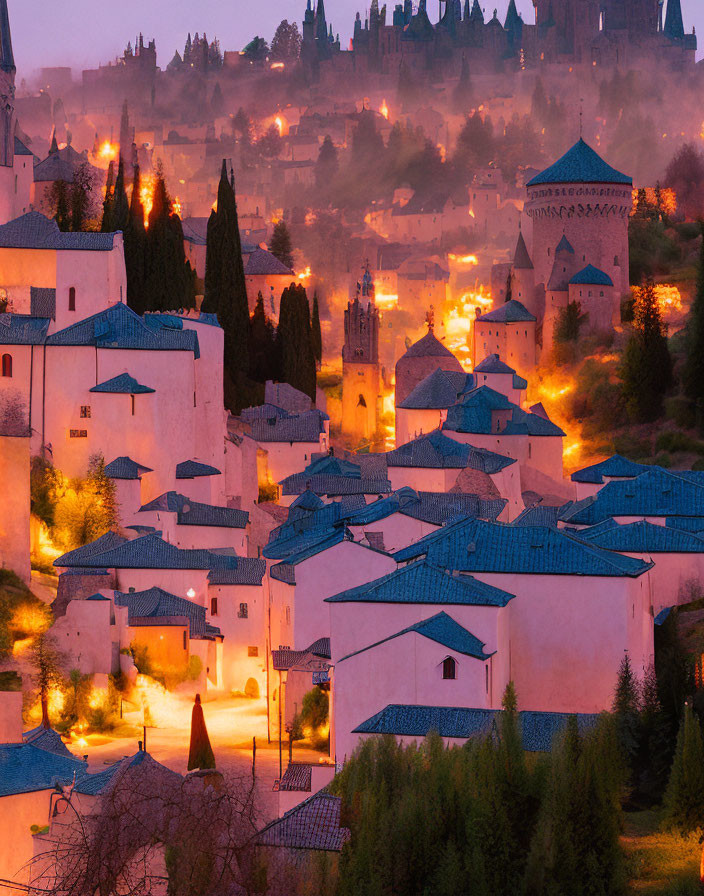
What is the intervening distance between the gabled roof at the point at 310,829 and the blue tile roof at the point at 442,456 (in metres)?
27.3

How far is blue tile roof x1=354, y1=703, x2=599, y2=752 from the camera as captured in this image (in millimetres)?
25141

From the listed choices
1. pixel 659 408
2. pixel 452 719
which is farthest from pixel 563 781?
pixel 659 408

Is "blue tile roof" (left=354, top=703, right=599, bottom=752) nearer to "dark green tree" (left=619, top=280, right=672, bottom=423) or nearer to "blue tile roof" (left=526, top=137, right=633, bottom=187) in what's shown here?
"dark green tree" (left=619, top=280, right=672, bottom=423)

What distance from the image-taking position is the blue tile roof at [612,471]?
4706 centimetres

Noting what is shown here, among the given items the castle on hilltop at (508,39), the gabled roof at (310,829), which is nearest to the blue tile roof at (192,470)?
the gabled roof at (310,829)

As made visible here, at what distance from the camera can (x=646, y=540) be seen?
3588 centimetres

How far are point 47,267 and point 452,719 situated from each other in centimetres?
2468

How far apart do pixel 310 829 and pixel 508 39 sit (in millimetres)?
128398

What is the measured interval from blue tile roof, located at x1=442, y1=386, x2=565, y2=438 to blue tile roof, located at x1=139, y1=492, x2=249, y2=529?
11.8m

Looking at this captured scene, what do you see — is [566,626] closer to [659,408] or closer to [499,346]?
[659,408]

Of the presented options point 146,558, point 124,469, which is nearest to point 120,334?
point 124,469

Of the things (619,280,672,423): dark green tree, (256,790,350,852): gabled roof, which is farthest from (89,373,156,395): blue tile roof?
(256,790,350,852): gabled roof

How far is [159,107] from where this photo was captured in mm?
141125

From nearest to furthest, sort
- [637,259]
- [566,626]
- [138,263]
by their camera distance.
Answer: [566,626] < [138,263] < [637,259]
